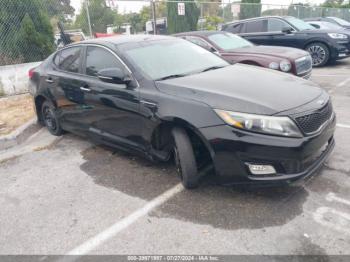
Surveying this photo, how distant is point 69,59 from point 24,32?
17.1ft

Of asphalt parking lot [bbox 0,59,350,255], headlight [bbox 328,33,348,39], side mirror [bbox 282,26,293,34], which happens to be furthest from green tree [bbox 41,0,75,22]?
headlight [bbox 328,33,348,39]

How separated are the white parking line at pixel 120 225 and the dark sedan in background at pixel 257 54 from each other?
358 centimetres

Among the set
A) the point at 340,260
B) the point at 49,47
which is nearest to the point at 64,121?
the point at 340,260

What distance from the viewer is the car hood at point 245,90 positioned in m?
3.14

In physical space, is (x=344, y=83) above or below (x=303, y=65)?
below

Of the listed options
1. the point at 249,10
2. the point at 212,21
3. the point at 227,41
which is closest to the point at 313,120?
the point at 227,41

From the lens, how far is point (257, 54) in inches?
284

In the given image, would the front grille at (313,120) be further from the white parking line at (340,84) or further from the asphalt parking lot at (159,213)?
the white parking line at (340,84)

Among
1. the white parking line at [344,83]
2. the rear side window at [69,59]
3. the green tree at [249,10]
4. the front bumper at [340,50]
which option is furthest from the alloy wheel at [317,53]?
the green tree at [249,10]

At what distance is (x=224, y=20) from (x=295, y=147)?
57.7ft

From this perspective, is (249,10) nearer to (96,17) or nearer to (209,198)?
(96,17)

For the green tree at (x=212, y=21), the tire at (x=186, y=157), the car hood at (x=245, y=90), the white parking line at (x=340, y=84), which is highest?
the green tree at (x=212, y=21)

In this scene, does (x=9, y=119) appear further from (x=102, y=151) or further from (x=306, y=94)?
(x=306, y=94)

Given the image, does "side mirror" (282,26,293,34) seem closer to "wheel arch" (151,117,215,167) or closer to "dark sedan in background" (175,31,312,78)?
"dark sedan in background" (175,31,312,78)
